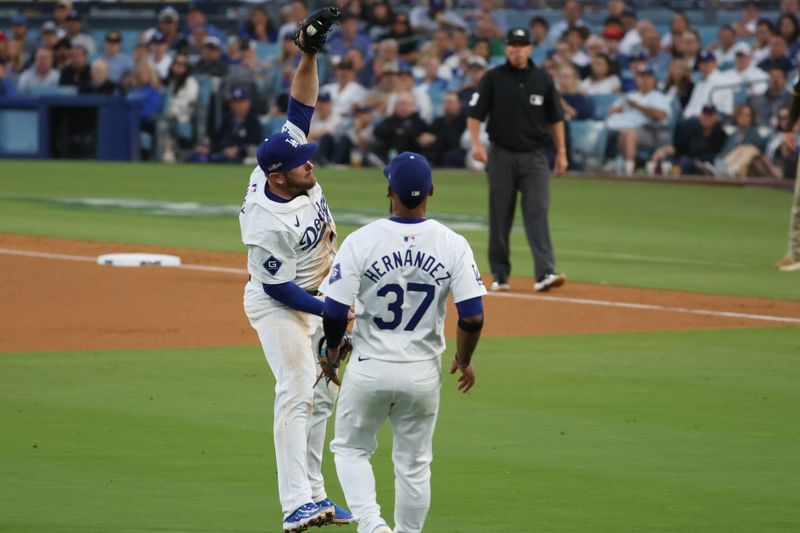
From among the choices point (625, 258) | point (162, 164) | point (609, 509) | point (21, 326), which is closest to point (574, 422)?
point (609, 509)

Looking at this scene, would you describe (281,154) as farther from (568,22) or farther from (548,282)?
(568,22)

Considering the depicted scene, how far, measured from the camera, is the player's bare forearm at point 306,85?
780 cm

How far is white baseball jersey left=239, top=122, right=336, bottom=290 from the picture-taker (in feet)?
23.0

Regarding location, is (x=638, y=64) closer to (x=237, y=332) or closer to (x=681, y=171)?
(x=681, y=171)

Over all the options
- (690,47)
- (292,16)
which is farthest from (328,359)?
(292,16)

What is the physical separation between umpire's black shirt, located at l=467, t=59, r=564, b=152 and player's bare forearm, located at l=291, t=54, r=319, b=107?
7758 millimetres

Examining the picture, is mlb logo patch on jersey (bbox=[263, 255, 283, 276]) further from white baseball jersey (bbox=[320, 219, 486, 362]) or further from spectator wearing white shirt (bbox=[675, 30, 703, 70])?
spectator wearing white shirt (bbox=[675, 30, 703, 70])

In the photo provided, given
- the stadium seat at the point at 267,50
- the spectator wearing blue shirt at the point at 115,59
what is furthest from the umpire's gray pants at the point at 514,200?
the spectator wearing blue shirt at the point at 115,59

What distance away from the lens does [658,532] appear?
6895mm

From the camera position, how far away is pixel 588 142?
93.7 ft

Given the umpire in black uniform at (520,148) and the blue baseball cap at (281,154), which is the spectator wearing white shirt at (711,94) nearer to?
the umpire in black uniform at (520,148)

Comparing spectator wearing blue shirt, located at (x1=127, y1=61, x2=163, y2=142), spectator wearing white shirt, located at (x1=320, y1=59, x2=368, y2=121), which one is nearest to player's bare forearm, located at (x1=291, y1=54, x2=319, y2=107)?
spectator wearing white shirt, located at (x1=320, y1=59, x2=368, y2=121)

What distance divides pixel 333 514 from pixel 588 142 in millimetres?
22041

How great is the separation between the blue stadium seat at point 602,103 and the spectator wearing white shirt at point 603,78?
30cm
